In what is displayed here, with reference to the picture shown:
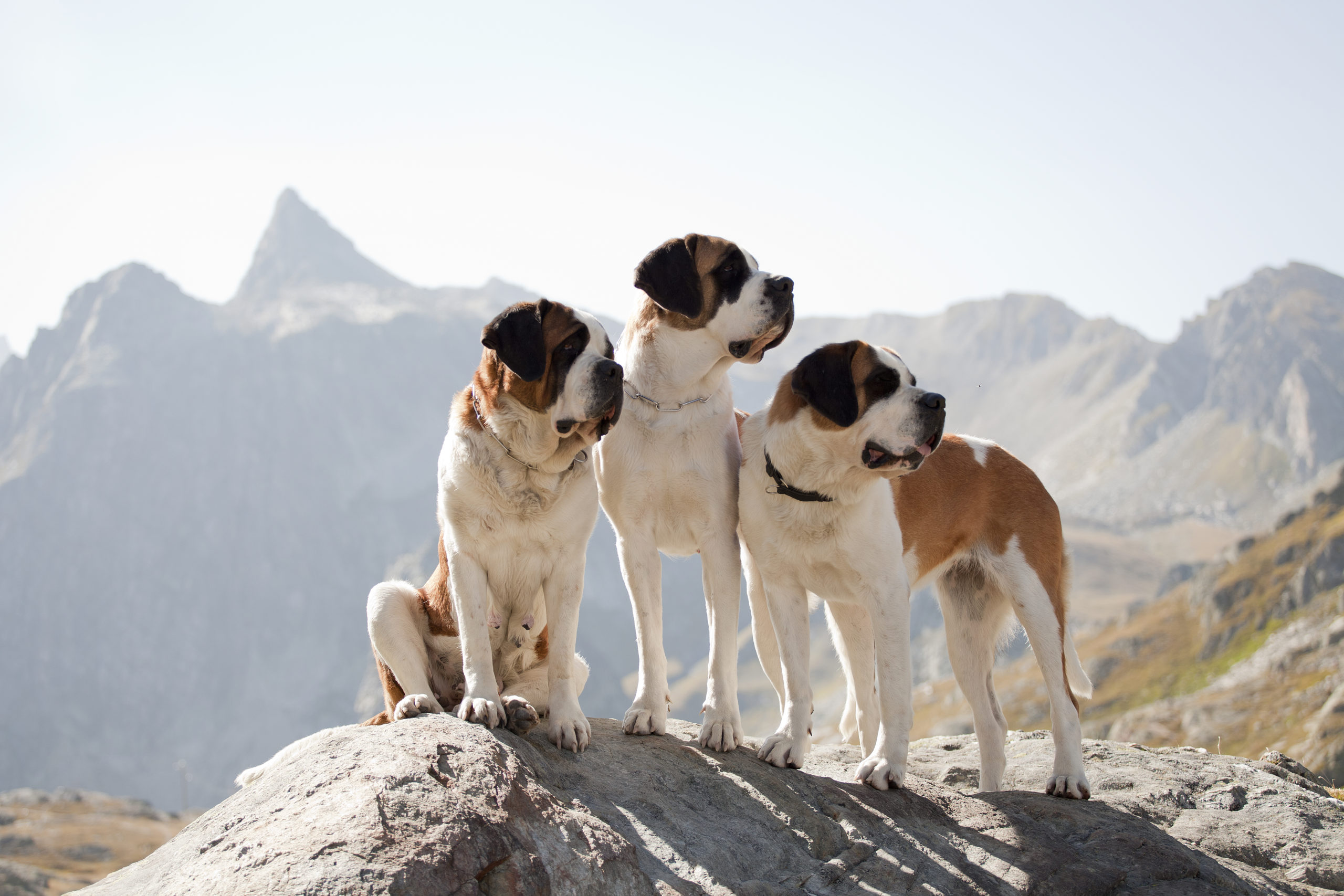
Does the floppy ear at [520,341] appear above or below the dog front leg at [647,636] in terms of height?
above

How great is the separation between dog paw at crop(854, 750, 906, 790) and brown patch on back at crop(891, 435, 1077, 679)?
4.96 ft

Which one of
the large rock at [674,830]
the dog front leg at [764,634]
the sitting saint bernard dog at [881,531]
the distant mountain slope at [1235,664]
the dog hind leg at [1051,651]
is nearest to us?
the large rock at [674,830]

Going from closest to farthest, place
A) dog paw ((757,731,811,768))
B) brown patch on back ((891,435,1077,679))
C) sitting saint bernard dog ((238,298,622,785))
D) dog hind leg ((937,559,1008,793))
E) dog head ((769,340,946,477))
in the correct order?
sitting saint bernard dog ((238,298,622,785)), dog head ((769,340,946,477)), dog paw ((757,731,811,768)), brown patch on back ((891,435,1077,679)), dog hind leg ((937,559,1008,793))

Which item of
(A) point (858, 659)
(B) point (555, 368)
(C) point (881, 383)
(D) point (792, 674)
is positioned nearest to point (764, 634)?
(A) point (858, 659)

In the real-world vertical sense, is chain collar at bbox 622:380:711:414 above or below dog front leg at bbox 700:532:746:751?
above

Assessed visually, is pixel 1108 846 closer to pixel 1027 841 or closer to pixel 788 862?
pixel 1027 841

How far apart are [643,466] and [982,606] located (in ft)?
11.3

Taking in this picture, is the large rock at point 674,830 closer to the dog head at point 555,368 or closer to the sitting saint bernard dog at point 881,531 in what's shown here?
the sitting saint bernard dog at point 881,531

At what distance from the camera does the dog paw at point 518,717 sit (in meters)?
6.34

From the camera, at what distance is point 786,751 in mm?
7066

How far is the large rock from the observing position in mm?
4586

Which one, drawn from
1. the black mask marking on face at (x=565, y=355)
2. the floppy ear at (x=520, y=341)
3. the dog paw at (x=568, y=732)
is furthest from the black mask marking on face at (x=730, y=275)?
the dog paw at (x=568, y=732)

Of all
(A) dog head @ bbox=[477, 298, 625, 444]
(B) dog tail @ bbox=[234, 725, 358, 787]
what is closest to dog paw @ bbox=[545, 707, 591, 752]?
(B) dog tail @ bbox=[234, 725, 358, 787]

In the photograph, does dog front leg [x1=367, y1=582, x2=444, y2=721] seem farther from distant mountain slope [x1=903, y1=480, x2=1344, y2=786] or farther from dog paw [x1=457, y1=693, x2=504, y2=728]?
distant mountain slope [x1=903, y1=480, x2=1344, y2=786]
